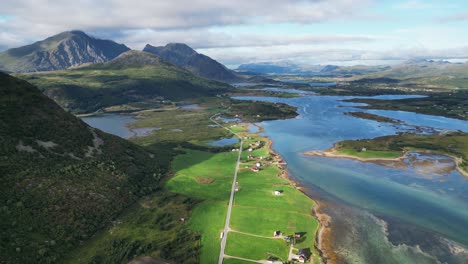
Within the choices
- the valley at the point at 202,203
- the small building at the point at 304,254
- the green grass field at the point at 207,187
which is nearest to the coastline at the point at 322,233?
the valley at the point at 202,203

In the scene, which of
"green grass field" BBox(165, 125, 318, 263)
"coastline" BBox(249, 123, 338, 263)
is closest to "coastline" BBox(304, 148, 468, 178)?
"green grass field" BBox(165, 125, 318, 263)

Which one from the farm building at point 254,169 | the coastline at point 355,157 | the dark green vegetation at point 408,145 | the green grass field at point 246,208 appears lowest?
the green grass field at point 246,208

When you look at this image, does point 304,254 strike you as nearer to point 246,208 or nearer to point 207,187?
point 246,208

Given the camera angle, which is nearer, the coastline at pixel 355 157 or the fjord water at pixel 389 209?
the fjord water at pixel 389 209

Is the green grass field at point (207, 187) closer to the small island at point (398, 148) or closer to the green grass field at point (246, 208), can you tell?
the green grass field at point (246, 208)

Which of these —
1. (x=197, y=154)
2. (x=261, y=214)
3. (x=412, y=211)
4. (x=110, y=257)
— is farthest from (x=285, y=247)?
(x=197, y=154)

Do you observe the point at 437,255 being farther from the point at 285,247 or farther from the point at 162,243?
the point at 162,243
